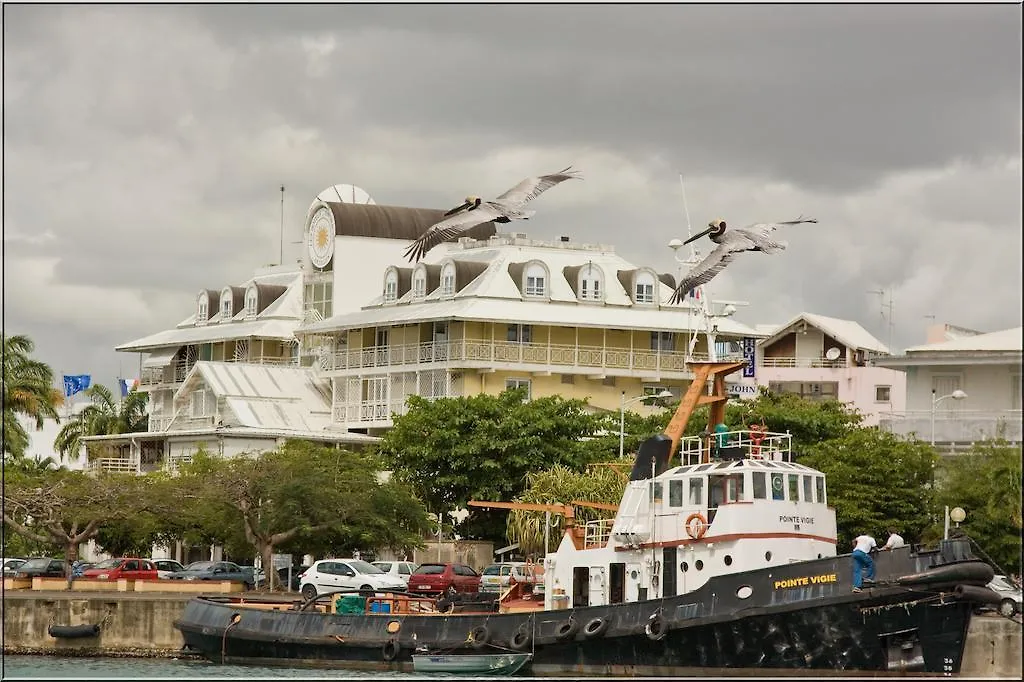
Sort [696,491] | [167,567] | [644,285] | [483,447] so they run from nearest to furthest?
[696,491], [167,567], [483,447], [644,285]

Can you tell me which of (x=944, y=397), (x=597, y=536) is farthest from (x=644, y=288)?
(x=597, y=536)

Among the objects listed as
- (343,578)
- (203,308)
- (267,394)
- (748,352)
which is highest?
(203,308)

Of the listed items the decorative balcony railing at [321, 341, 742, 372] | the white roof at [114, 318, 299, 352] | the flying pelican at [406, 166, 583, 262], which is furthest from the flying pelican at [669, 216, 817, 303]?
the white roof at [114, 318, 299, 352]

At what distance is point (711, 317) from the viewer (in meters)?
53.8

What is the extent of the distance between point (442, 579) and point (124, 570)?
39.0 feet

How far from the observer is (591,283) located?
104 meters

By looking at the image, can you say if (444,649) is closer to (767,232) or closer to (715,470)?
(715,470)

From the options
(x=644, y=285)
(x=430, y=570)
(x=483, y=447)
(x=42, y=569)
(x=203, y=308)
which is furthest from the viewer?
(x=203, y=308)

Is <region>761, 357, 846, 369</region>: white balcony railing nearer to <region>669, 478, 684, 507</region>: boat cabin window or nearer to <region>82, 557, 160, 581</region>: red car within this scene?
<region>82, 557, 160, 581</region>: red car

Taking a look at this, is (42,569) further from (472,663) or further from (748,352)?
(748,352)

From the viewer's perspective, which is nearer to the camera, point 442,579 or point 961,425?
point 442,579

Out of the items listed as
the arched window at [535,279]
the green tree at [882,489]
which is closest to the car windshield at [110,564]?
the green tree at [882,489]

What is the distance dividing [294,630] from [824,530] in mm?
14440

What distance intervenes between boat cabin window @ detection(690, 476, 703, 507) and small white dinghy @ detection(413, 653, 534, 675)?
5.78 metres
